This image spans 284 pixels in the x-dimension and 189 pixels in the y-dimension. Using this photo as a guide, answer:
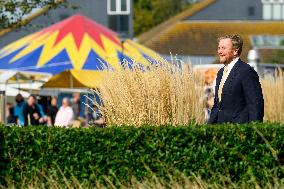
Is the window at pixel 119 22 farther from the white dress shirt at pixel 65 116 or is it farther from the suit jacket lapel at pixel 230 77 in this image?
the suit jacket lapel at pixel 230 77

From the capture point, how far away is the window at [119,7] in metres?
67.4

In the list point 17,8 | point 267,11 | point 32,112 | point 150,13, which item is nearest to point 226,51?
point 17,8

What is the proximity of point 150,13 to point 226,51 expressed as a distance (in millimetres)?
80948

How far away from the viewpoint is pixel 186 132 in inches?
423

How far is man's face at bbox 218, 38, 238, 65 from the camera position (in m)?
11.2

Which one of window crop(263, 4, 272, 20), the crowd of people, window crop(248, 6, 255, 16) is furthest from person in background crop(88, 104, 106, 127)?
window crop(248, 6, 255, 16)

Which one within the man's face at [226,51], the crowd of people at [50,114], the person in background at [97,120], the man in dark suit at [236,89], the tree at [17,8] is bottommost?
the crowd of people at [50,114]

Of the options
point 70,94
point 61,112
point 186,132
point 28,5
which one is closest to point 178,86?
point 186,132

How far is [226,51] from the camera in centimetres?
1126

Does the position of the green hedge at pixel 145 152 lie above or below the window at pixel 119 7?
below

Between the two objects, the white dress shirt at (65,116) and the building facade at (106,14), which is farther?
the building facade at (106,14)

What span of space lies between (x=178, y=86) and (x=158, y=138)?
7.29ft

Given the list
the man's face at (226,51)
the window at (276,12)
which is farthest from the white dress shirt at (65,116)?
the window at (276,12)

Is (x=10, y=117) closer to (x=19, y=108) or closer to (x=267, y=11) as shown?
(x=19, y=108)
